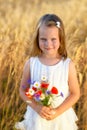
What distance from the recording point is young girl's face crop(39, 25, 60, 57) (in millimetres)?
3098

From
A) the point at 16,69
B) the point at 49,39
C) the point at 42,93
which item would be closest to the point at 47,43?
the point at 49,39

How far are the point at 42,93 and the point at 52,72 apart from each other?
0.65 feet

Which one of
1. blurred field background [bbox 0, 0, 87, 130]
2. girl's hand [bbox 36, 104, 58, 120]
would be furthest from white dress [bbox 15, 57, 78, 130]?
blurred field background [bbox 0, 0, 87, 130]

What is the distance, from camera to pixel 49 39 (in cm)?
309

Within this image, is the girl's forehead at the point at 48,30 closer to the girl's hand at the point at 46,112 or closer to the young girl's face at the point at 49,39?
the young girl's face at the point at 49,39

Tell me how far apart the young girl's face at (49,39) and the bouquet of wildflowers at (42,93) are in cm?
23

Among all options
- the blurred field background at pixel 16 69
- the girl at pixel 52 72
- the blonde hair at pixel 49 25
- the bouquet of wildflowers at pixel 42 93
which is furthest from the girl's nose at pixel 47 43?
the blurred field background at pixel 16 69

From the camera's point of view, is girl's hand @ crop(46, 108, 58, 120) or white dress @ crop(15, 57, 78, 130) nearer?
girl's hand @ crop(46, 108, 58, 120)

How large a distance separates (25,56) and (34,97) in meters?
1.23

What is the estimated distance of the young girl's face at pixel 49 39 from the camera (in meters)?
3.10

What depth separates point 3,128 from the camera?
13.4 feet

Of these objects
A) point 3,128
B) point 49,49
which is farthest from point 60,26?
point 3,128

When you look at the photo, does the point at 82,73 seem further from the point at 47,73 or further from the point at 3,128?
the point at 47,73

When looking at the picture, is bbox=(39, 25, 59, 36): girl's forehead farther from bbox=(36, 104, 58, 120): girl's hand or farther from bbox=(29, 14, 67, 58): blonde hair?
bbox=(36, 104, 58, 120): girl's hand
